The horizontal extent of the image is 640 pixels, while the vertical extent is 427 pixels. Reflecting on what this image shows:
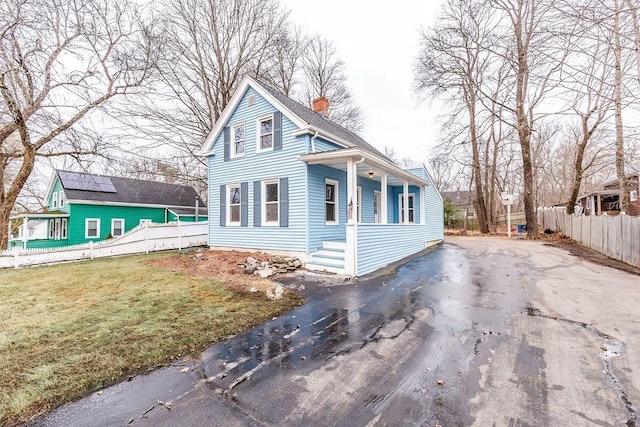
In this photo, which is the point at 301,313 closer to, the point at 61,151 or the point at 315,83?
the point at 61,151

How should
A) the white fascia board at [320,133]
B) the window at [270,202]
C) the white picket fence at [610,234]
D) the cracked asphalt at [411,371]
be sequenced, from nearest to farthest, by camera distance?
the cracked asphalt at [411,371] < the white picket fence at [610,234] < the white fascia board at [320,133] < the window at [270,202]

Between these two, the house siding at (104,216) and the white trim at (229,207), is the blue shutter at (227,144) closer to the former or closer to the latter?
the white trim at (229,207)

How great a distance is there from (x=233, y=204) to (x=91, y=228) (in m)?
14.1

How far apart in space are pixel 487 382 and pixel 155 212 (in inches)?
944

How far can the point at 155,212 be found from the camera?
21.8m

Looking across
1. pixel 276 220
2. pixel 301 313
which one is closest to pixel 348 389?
pixel 301 313

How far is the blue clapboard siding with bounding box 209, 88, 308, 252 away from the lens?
30.2 feet

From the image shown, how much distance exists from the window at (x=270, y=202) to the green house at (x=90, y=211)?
32.4 feet

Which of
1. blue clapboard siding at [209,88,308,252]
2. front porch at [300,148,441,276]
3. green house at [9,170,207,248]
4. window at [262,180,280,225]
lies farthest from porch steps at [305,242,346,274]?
green house at [9,170,207,248]

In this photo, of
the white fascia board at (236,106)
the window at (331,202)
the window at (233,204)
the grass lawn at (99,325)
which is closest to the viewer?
the grass lawn at (99,325)

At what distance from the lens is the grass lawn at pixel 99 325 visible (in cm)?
281

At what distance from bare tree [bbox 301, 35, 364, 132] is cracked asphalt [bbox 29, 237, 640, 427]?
64.7 feet

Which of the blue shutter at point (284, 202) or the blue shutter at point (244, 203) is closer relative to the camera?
the blue shutter at point (284, 202)

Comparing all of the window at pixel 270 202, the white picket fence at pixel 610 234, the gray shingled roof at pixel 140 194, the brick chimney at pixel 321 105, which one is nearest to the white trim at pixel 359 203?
the window at pixel 270 202
